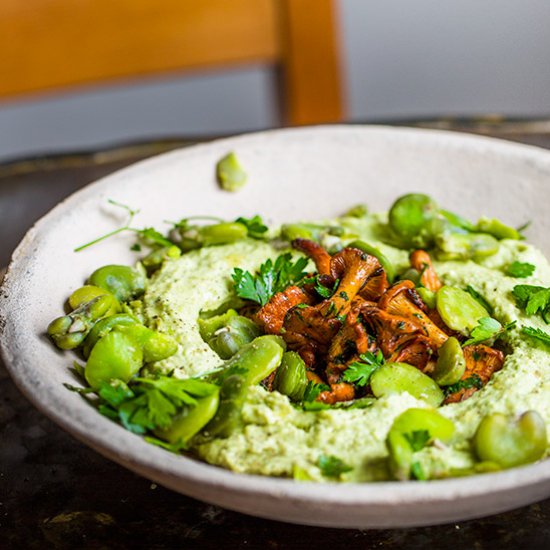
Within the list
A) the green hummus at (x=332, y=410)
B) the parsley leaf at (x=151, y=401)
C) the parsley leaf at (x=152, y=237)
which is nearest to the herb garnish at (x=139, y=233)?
the parsley leaf at (x=152, y=237)

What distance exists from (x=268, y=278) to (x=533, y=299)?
0.44m

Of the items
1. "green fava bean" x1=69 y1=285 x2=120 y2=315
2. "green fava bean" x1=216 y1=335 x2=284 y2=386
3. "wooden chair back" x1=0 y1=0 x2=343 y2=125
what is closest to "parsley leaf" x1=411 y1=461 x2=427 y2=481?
"green fava bean" x1=216 y1=335 x2=284 y2=386

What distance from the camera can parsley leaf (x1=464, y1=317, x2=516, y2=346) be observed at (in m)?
1.45

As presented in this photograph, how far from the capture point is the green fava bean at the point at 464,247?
66.7 inches

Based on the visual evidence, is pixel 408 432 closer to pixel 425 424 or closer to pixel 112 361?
pixel 425 424

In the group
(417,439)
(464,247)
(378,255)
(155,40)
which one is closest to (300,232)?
(378,255)

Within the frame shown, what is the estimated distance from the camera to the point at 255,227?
5.83ft

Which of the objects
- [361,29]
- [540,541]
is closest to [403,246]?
[540,541]

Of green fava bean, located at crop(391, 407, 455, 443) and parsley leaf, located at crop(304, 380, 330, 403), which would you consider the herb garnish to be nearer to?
parsley leaf, located at crop(304, 380, 330, 403)

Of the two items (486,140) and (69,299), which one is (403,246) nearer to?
(486,140)

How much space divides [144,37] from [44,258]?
5.44ft

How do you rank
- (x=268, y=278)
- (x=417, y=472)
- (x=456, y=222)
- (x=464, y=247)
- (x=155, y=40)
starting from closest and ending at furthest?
(x=417, y=472) < (x=268, y=278) < (x=464, y=247) < (x=456, y=222) < (x=155, y=40)

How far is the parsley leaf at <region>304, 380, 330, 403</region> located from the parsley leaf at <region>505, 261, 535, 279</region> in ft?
1.48

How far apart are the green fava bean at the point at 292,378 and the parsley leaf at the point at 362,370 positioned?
0.07 meters
